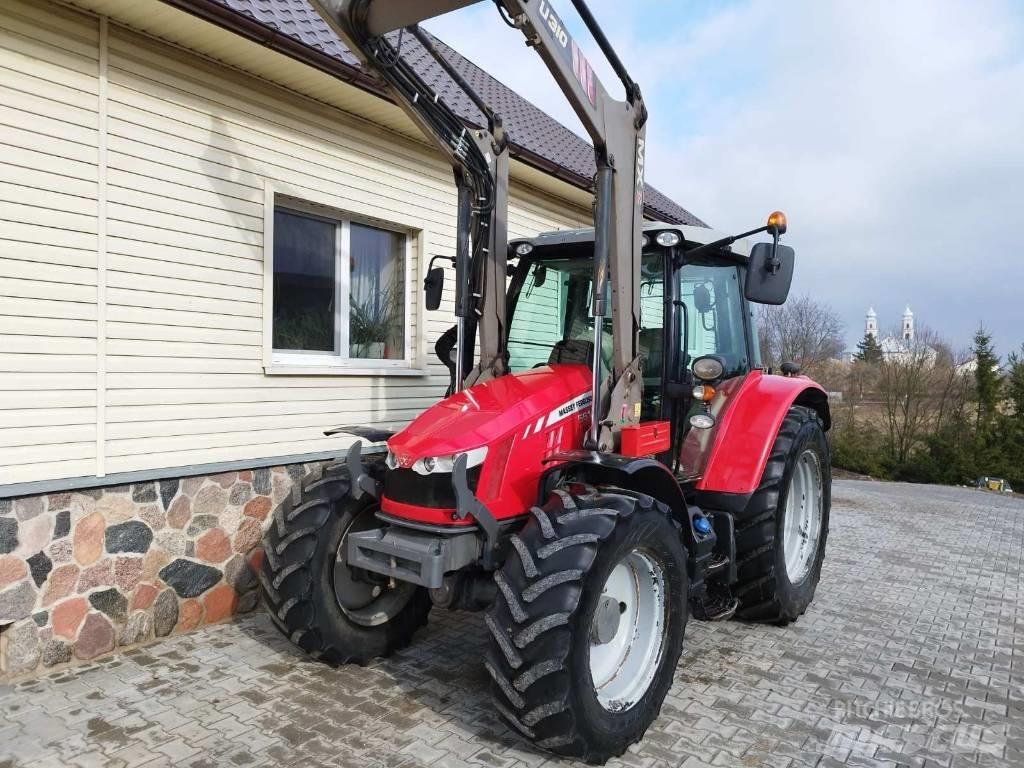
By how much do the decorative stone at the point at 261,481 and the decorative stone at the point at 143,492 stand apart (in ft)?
2.24

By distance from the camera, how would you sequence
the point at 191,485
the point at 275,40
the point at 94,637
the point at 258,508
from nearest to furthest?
the point at 94,637 → the point at 275,40 → the point at 191,485 → the point at 258,508

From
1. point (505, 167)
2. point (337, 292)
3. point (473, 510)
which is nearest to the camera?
point (473, 510)

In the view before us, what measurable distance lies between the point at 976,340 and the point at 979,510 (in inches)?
682

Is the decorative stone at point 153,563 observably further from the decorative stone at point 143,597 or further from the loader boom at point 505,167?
the loader boom at point 505,167

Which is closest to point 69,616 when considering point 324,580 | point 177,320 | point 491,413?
point 324,580

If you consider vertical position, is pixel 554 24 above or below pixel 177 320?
above

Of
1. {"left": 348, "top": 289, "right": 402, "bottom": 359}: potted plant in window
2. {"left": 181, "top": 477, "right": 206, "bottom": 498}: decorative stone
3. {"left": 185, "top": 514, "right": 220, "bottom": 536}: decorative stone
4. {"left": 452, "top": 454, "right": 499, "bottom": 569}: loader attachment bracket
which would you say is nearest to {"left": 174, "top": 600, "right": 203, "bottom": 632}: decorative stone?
{"left": 185, "top": 514, "right": 220, "bottom": 536}: decorative stone

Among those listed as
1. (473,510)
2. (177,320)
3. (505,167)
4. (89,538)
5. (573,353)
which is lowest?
(89,538)

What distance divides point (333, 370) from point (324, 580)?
7.09 ft

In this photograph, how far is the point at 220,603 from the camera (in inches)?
179

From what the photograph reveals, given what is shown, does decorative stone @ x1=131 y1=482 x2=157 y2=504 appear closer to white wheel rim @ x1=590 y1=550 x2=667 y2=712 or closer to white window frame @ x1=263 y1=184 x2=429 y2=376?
white window frame @ x1=263 y1=184 x2=429 y2=376

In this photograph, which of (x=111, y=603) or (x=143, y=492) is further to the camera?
(x=143, y=492)

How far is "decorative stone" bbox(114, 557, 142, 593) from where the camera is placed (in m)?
4.04

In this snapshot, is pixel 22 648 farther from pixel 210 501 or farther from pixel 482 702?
pixel 482 702
